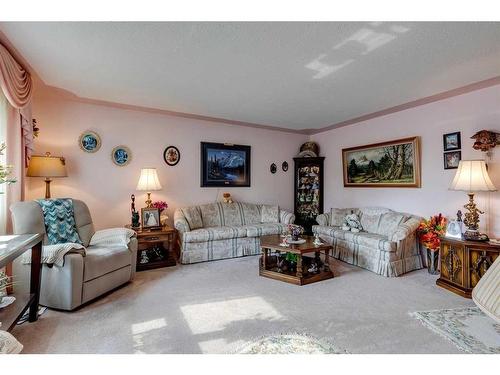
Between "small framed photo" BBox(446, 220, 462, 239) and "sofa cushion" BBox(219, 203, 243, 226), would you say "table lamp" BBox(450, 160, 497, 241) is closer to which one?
"small framed photo" BBox(446, 220, 462, 239)

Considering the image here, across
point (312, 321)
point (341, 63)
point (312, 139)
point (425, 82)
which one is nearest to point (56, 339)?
point (312, 321)

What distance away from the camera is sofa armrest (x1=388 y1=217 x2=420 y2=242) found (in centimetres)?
329

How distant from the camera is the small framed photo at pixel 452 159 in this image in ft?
10.9

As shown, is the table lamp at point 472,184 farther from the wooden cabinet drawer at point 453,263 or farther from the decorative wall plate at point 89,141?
the decorative wall plate at point 89,141

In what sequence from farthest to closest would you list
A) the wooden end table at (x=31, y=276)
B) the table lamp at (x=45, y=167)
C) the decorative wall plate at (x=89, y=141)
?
the decorative wall plate at (x=89, y=141) < the table lamp at (x=45, y=167) < the wooden end table at (x=31, y=276)

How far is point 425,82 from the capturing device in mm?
2932

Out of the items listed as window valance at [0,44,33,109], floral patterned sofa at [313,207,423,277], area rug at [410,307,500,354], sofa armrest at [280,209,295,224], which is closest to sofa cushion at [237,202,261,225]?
sofa armrest at [280,209,295,224]

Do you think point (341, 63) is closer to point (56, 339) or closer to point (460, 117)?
point (460, 117)

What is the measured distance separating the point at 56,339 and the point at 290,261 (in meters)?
2.52

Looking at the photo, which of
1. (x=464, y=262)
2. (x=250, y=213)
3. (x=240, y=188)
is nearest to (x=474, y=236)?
(x=464, y=262)

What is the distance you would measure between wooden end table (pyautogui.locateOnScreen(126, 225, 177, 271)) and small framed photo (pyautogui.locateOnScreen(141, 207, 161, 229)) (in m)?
0.09

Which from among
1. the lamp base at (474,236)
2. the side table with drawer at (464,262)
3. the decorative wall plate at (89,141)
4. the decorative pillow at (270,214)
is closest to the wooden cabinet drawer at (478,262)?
the side table with drawer at (464,262)

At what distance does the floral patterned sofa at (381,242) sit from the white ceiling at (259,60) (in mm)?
1695

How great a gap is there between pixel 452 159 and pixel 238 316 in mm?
3346
